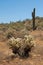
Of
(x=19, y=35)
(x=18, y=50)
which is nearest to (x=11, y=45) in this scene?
(x=18, y=50)

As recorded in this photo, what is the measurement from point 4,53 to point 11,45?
1.19 meters

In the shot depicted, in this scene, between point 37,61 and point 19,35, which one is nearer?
point 37,61

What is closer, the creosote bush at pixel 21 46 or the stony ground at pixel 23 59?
the stony ground at pixel 23 59

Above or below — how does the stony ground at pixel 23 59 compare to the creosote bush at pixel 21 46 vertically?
below

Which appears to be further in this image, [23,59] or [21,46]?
[21,46]

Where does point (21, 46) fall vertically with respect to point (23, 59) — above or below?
above

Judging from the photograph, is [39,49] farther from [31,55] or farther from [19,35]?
[19,35]

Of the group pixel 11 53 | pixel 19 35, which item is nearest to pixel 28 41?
pixel 11 53

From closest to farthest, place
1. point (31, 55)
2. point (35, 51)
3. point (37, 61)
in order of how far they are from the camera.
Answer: point (37, 61) < point (31, 55) < point (35, 51)

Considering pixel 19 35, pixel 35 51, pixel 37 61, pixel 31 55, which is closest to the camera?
pixel 37 61

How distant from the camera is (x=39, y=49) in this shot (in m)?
17.2

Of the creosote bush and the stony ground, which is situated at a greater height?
the creosote bush

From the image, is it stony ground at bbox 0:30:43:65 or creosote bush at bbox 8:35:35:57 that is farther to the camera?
creosote bush at bbox 8:35:35:57

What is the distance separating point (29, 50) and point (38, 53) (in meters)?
A: 0.65
